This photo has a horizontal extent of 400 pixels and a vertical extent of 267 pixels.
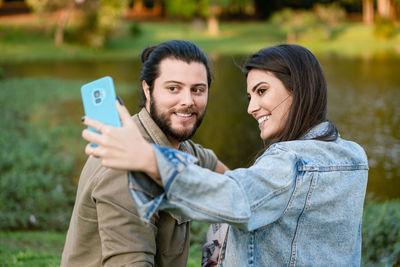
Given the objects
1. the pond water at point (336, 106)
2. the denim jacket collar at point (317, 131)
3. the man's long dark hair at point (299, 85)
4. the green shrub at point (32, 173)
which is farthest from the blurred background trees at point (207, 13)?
the denim jacket collar at point (317, 131)

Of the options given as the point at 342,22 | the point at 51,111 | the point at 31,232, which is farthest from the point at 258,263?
the point at 342,22

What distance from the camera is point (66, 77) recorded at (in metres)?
19.9

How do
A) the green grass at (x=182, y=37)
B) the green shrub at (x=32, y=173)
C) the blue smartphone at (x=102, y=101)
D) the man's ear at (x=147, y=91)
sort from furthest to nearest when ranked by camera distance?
the green grass at (x=182, y=37) < the green shrub at (x=32, y=173) < the man's ear at (x=147, y=91) < the blue smartphone at (x=102, y=101)

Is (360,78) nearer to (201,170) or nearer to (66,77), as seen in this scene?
(66,77)

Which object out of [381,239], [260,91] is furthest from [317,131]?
[381,239]

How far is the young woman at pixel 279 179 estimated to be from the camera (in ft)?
4.68

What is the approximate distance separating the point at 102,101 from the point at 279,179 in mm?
683

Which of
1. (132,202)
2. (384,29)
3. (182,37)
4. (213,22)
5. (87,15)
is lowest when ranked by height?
(384,29)

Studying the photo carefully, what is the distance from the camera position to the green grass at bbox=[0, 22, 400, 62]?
28984 millimetres

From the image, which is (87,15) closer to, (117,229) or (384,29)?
(384,29)

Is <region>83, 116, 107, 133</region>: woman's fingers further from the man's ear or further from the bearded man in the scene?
the man's ear

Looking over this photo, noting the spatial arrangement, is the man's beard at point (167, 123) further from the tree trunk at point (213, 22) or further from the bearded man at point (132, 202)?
the tree trunk at point (213, 22)

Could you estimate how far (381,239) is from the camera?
460cm

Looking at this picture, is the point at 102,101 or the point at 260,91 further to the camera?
the point at 260,91
